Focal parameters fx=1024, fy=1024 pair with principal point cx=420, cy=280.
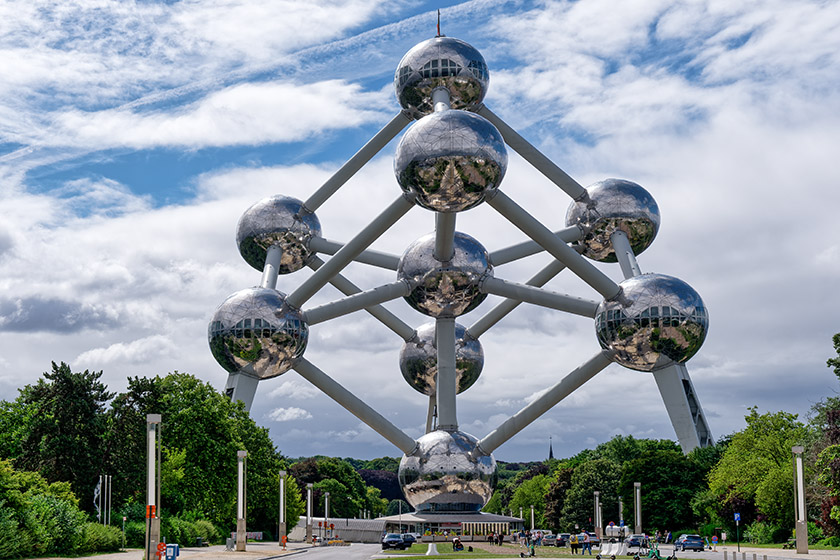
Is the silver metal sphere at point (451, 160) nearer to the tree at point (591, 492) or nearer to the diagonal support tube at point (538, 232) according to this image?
the diagonal support tube at point (538, 232)

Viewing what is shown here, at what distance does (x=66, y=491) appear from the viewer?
1464 inches

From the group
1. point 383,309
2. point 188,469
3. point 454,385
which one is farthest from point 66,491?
point 454,385

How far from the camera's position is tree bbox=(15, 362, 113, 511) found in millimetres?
40688

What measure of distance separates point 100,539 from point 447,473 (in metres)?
15.6

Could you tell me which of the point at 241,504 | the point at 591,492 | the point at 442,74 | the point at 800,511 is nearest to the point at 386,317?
the point at 442,74

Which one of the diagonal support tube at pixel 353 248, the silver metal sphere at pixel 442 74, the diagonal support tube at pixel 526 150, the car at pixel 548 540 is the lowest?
the car at pixel 548 540

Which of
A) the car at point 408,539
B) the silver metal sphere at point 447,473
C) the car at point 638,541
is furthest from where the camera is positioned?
the car at point 408,539

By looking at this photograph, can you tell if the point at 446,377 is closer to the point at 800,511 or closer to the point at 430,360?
the point at 430,360

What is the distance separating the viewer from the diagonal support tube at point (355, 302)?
23406mm

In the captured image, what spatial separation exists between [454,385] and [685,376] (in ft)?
68.0

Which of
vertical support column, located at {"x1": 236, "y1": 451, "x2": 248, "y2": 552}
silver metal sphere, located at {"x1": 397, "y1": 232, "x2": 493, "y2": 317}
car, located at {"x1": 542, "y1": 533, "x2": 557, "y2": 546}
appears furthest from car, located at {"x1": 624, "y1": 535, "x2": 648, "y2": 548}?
silver metal sphere, located at {"x1": 397, "y1": 232, "x2": 493, "y2": 317}

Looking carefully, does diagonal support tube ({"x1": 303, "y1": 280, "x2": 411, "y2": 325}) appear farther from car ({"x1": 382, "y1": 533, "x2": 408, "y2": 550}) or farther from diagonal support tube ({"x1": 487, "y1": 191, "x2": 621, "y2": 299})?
car ({"x1": 382, "y1": 533, "x2": 408, "y2": 550})

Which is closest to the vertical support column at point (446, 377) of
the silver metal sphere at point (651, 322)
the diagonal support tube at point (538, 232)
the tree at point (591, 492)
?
the silver metal sphere at point (651, 322)

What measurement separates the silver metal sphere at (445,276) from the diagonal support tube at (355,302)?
0.40 metres
